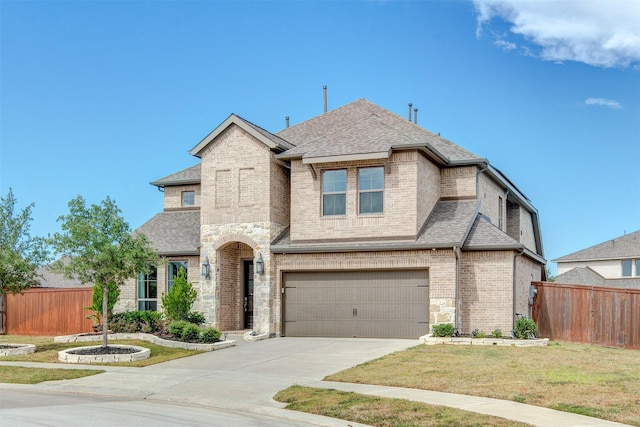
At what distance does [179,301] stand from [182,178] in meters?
6.98

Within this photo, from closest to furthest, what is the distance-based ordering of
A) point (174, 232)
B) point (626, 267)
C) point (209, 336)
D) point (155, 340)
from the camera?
point (209, 336)
point (155, 340)
point (174, 232)
point (626, 267)

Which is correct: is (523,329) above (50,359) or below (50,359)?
above

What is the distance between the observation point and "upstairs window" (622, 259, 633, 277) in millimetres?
52750

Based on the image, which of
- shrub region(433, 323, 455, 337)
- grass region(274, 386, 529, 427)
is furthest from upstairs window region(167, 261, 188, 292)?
grass region(274, 386, 529, 427)

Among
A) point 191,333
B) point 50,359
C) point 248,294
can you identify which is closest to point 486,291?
point 248,294

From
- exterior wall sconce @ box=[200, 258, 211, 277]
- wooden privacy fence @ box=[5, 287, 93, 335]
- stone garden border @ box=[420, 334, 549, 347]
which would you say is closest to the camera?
stone garden border @ box=[420, 334, 549, 347]

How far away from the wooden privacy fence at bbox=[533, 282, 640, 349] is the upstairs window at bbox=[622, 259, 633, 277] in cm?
2975

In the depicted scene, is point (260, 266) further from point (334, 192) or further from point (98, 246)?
point (98, 246)

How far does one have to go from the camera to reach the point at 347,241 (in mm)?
24766

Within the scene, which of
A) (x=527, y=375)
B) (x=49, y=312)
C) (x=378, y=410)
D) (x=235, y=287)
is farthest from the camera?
(x=49, y=312)

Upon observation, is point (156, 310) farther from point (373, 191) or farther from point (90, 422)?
point (90, 422)

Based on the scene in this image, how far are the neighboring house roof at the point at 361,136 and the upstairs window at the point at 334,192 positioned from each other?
90cm

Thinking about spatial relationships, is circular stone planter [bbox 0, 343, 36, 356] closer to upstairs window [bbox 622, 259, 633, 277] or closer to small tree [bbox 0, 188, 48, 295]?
small tree [bbox 0, 188, 48, 295]

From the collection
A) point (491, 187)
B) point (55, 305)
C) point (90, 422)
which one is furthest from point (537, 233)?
point (90, 422)
